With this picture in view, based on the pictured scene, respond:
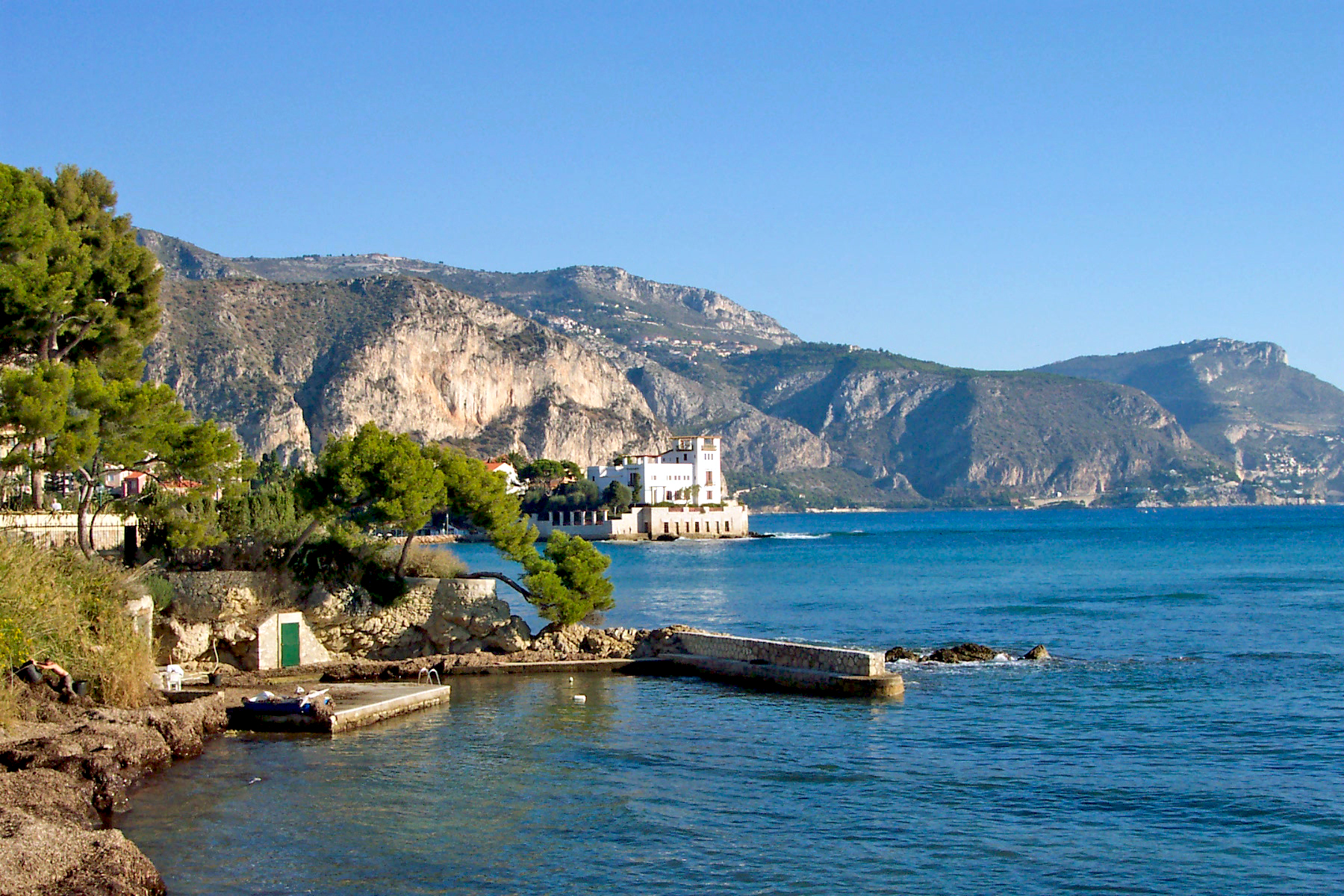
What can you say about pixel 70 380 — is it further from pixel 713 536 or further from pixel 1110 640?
pixel 713 536

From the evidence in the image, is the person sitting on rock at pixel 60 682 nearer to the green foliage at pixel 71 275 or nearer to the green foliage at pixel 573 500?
the green foliage at pixel 71 275

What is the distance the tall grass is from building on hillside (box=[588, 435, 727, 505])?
300ft

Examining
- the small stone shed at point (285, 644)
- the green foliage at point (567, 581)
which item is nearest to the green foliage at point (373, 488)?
the small stone shed at point (285, 644)

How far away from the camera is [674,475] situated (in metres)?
114

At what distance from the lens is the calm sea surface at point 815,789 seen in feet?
38.9

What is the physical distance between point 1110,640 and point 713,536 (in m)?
78.5

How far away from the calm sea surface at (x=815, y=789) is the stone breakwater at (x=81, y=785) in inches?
17.9

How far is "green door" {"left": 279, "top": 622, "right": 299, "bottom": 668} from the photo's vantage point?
2402 cm

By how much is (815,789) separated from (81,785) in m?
8.20

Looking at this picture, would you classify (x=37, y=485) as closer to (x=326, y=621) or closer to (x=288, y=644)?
(x=288, y=644)

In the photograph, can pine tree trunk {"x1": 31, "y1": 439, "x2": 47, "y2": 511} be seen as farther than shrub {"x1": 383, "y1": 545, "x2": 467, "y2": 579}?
No

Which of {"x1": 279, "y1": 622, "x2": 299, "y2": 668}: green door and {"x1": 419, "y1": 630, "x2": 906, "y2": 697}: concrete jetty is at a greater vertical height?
{"x1": 279, "y1": 622, "x2": 299, "y2": 668}: green door

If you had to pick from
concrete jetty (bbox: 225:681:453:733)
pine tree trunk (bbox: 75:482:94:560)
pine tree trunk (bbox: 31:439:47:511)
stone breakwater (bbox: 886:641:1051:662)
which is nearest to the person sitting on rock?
concrete jetty (bbox: 225:681:453:733)

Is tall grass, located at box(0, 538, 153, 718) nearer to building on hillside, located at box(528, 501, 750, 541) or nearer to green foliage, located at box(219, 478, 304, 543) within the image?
green foliage, located at box(219, 478, 304, 543)
